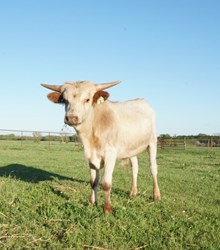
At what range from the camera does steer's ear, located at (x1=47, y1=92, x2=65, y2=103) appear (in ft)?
25.7

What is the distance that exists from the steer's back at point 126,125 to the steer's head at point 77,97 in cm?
53

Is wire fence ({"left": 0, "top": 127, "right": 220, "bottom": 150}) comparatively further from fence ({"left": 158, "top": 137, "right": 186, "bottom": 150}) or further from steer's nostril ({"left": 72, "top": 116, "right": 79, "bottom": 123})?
steer's nostril ({"left": 72, "top": 116, "right": 79, "bottom": 123})

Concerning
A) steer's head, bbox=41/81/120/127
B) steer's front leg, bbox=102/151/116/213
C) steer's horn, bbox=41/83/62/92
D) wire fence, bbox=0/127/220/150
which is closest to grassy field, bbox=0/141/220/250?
steer's front leg, bbox=102/151/116/213

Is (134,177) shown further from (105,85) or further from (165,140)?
(165,140)

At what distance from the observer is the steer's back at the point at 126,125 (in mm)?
8039

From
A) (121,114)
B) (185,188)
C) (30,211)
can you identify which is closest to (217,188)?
(185,188)

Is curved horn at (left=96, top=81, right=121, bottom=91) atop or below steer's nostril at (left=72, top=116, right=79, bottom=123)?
atop

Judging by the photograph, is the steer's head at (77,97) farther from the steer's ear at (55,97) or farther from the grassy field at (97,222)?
the grassy field at (97,222)

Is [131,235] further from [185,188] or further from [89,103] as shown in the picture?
[185,188]

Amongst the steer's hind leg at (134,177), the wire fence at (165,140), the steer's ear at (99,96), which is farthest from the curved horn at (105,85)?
the wire fence at (165,140)

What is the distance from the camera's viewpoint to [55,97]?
25.9 ft

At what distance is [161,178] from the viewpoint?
1399 centimetres

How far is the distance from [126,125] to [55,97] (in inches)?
75.7

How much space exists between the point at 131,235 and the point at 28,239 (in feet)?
5.07
